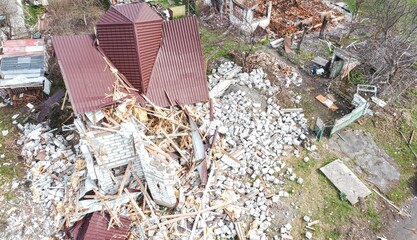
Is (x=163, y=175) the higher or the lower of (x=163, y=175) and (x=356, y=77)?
the higher

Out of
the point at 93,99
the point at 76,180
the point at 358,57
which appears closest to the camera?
the point at 93,99

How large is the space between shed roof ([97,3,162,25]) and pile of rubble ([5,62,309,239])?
107 inches

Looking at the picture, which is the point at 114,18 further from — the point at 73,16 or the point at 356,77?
the point at 356,77

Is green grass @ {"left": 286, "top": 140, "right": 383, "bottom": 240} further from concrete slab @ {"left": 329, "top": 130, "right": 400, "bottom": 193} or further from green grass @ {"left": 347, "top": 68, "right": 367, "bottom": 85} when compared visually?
green grass @ {"left": 347, "top": 68, "right": 367, "bottom": 85}

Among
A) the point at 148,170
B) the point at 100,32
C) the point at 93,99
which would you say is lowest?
the point at 148,170

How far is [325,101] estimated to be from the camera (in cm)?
1673

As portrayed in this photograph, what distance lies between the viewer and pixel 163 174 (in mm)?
10969

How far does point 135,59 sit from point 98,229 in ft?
19.5

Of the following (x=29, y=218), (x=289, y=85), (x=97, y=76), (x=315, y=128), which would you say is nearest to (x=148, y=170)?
(x=97, y=76)

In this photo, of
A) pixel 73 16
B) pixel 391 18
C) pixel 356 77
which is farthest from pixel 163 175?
pixel 391 18

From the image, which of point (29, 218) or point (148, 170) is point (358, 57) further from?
point (29, 218)

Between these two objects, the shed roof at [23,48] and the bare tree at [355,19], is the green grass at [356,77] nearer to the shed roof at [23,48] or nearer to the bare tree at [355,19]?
the bare tree at [355,19]

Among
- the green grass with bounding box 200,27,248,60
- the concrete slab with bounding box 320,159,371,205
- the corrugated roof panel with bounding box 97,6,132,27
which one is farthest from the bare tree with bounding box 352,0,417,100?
the corrugated roof panel with bounding box 97,6,132,27

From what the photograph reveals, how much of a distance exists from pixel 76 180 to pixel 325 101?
1171 centimetres
